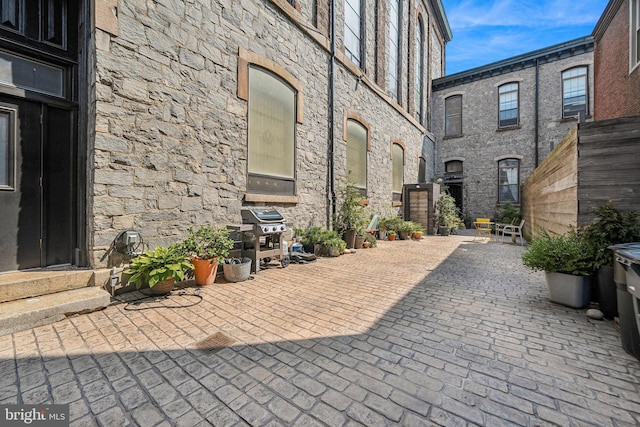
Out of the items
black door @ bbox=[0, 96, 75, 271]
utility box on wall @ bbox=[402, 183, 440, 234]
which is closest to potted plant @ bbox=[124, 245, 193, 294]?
black door @ bbox=[0, 96, 75, 271]

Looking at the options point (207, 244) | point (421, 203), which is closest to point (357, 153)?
point (421, 203)

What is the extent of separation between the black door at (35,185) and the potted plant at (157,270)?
108cm

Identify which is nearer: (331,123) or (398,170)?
(331,123)

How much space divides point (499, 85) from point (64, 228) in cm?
1995

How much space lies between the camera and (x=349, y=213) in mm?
8133

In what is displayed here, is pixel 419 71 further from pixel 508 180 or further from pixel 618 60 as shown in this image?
pixel 618 60

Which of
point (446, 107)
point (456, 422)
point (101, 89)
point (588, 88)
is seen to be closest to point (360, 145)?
point (101, 89)

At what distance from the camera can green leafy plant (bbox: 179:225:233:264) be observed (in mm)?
4223

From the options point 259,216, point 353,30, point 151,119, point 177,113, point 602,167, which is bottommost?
point 259,216

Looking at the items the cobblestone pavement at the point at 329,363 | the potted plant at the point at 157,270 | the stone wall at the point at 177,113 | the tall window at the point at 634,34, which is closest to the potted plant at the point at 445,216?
the tall window at the point at 634,34

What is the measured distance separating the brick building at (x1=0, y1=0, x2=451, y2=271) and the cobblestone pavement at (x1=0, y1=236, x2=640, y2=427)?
1414 mm

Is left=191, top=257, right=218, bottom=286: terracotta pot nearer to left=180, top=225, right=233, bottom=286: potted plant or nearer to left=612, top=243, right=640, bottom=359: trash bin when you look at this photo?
left=180, top=225, right=233, bottom=286: potted plant

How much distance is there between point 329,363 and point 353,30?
10.7 m

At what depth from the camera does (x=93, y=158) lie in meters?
3.51
